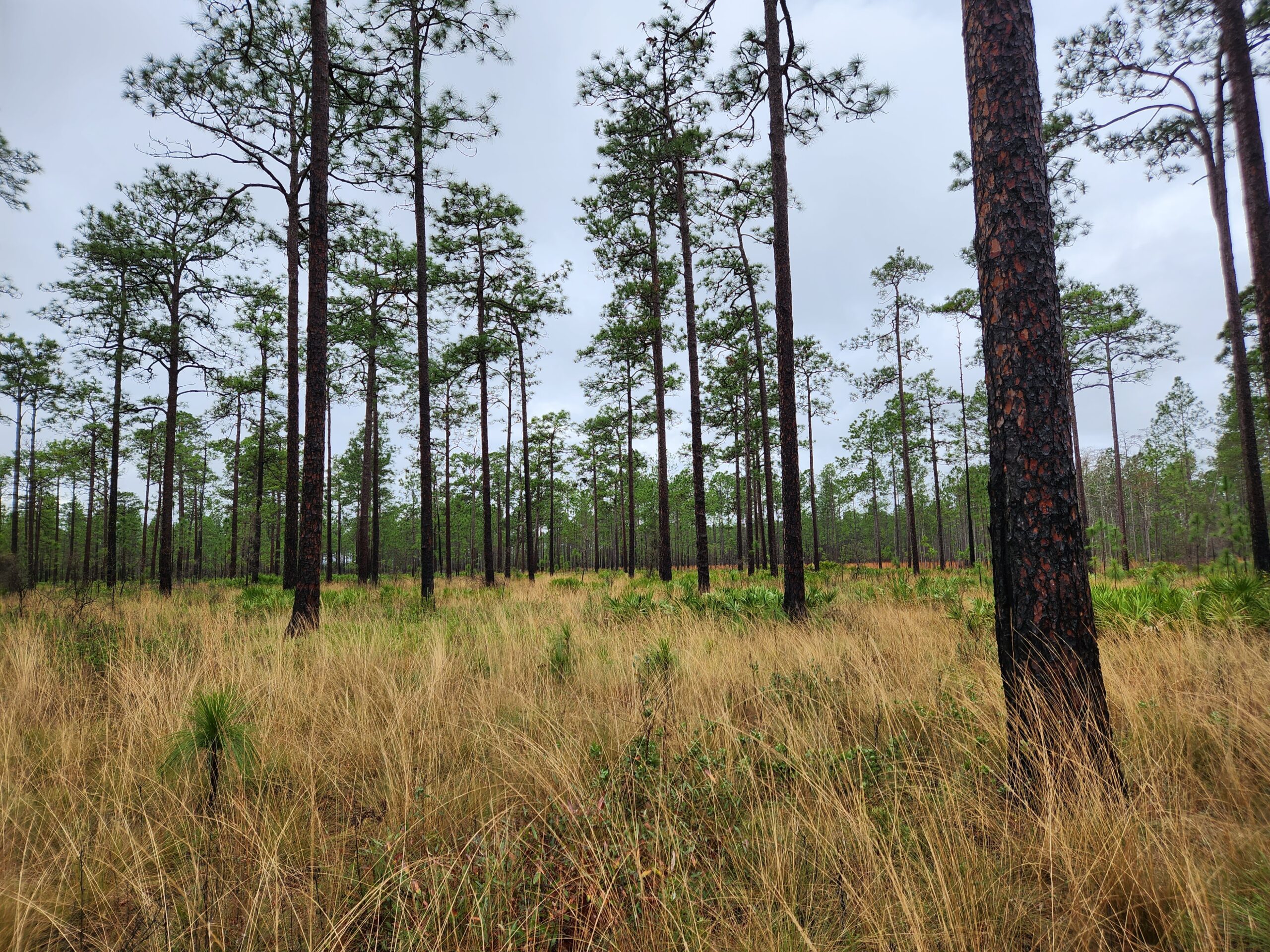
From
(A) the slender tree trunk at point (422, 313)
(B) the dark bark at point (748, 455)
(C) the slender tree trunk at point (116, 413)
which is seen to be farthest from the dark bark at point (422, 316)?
(B) the dark bark at point (748, 455)

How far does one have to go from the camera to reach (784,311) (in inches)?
290

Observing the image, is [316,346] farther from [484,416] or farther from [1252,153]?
[1252,153]

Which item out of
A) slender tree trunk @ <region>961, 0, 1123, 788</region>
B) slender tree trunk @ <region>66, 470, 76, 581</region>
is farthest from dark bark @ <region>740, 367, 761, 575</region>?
slender tree trunk @ <region>66, 470, 76, 581</region>

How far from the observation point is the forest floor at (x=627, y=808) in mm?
1550

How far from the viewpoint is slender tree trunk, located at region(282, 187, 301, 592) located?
39.6 ft

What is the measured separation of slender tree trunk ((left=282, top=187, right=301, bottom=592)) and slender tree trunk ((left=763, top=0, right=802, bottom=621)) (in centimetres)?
1094

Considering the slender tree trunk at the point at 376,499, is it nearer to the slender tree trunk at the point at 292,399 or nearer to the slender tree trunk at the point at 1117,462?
the slender tree trunk at the point at 292,399

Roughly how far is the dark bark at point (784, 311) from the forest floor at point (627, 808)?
108 inches

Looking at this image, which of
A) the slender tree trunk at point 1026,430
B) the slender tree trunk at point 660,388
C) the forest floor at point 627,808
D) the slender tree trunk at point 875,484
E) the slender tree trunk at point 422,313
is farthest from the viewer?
the slender tree trunk at point 875,484

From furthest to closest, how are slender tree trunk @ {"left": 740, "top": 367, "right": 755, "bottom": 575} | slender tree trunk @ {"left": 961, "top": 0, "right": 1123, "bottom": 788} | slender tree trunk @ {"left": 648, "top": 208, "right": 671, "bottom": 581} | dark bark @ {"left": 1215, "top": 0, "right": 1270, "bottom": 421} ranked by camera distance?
slender tree trunk @ {"left": 740, "top": 367, "right": 755, "bottom": 575}
slender tree trunk @ {"left": 648, "top": 208, "right": 671, "bottom": 581}
dark bark @ {"left": 1215, "top": 0, "right": 1270, "bottom": 421}
slender tree trunk @ {"left": 961, "top": 0, "right": 1123, "bottom": 788}

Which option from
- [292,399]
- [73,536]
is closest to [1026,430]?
[292,399]

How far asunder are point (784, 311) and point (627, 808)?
6904 mm

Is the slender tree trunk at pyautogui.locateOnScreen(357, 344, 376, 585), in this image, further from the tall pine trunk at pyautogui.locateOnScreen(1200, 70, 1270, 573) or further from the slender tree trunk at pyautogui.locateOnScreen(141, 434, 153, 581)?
the tall pine trunk at pyautogui.locateOnScreen(1200, 70, 1270, 573)

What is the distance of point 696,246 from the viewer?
13.0 meters
